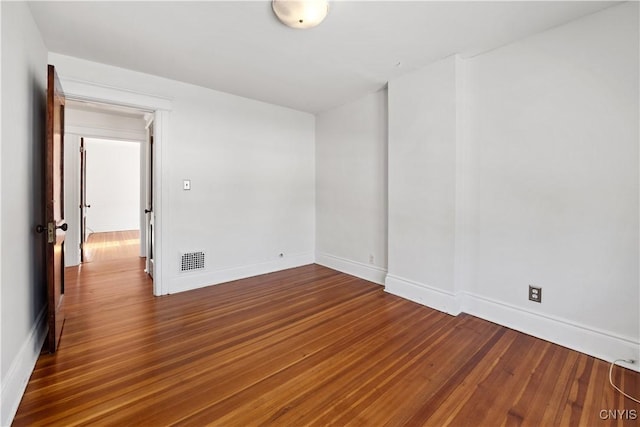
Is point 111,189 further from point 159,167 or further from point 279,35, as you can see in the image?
point 279,35

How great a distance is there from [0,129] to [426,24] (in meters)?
2.69

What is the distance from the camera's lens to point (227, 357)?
78.8 inches

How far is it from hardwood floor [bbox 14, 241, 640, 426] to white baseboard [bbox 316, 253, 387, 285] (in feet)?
2.43

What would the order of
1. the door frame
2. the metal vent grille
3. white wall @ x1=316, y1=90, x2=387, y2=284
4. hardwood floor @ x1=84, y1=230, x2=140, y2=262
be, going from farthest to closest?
1. hardwood floor @ x1=84, y1=230, x2=140, y2=262
2. white wall @ x1=316, y1=90, x2=387, y2=284
3. the metal vent grille
4. the door frame

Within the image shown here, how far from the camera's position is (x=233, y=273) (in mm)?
3746

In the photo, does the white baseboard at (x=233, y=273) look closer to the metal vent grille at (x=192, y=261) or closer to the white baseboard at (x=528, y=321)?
the metal vent grille at (x=192, y=261)

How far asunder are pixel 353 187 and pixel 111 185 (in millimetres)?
7870

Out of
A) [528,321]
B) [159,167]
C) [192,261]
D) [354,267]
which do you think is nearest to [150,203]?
[159,167]

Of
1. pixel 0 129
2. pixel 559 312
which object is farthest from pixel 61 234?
pixel 559 312

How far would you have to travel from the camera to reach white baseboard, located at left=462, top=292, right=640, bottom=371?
1953 millimetres

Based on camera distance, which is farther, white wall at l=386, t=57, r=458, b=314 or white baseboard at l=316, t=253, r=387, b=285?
white baseboard at l=316, t=253, r=387, b=285

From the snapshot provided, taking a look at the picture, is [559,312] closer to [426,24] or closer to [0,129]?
[426,24]

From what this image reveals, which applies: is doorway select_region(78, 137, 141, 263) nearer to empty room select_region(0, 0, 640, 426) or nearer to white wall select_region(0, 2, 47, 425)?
empty room select_region(0, 0, 640, 426)

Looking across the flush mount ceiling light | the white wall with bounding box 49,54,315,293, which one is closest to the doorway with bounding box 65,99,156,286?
the white wall with bounding box 49,54,315,293
